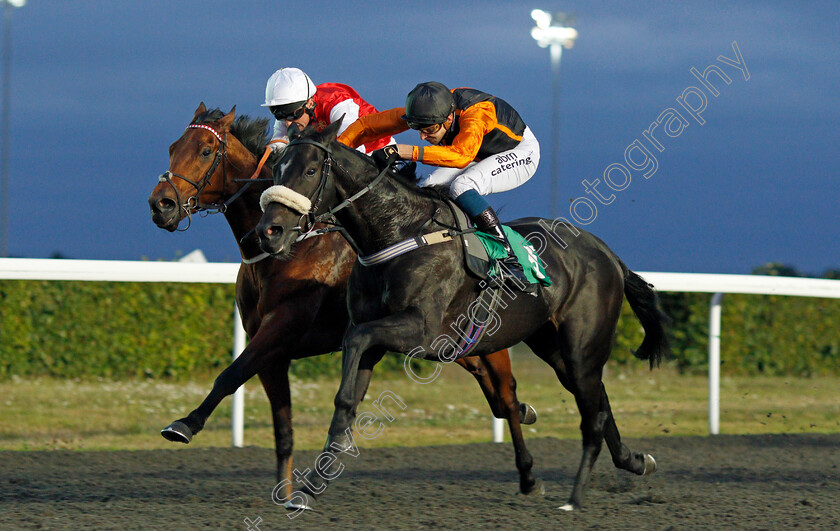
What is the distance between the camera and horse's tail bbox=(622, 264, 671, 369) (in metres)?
4.88

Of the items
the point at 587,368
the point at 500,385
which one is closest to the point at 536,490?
the point at 500,385

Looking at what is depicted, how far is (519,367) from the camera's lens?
10.6 metres

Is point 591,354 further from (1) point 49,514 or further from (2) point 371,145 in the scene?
(1) point 49,514

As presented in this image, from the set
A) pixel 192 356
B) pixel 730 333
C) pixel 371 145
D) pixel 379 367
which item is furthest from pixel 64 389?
pixel 730 333

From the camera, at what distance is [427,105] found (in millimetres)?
3775

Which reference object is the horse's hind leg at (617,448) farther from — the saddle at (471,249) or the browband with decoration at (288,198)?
the browband with decoration at (288,198)

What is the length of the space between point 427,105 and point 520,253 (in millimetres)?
740

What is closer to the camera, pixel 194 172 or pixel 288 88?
pixel 194 172

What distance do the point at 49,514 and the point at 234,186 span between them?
5.20 ft

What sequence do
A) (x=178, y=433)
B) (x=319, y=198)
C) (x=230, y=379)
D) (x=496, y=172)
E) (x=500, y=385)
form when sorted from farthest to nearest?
1. (x=500, y=385)
2. (x=496, y=172)
3. (x=230, y=379)
4. (x=178, y=433)
5. (x=319, y=198)

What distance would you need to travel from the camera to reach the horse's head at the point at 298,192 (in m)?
3.17

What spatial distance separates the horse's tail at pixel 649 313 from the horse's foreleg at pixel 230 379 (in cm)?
196

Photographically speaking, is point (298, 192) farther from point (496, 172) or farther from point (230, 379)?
point (496, 172)

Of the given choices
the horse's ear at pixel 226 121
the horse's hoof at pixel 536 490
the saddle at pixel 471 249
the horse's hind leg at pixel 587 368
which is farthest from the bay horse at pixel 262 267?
the horse's hoof at pixel 536 490
